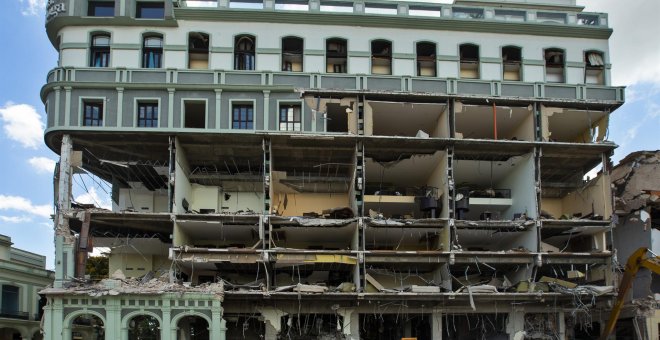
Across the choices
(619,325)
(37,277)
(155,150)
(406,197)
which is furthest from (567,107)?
(37,277)

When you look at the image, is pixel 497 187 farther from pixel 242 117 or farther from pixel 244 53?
pixel 244 53

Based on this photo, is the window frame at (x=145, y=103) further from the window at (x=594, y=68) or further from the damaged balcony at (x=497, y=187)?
the window at (x=594, y=68)

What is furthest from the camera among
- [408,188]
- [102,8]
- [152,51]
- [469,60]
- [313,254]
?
[408,188]

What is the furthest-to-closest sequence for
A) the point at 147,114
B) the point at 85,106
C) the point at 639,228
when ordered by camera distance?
the point at 639,228 → the point at 147,114 → the point at 85,106

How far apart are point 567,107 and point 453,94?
733 centimetres

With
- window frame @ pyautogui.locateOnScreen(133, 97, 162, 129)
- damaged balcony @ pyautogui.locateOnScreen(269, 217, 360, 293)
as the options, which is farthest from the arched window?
window frame @ pyautogui.locateOnScreen(133, 97, 162, 129)

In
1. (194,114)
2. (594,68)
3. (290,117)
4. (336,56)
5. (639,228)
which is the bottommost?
(639,228)

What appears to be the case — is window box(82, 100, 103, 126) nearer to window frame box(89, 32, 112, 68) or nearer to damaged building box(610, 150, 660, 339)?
window frame box(89, 32, 112, 68)

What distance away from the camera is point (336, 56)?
3981cm

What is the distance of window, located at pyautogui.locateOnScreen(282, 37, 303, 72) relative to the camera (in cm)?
3934

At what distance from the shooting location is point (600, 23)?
41.1m

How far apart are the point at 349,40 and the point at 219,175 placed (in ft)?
38.1

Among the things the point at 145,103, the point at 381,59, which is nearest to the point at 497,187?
the point at 381,59

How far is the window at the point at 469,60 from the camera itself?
40.5 m
